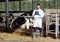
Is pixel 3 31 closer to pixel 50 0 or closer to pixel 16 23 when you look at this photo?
pixel 16 23

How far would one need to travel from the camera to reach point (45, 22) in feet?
41.4

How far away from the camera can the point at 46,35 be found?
11820 millimetres

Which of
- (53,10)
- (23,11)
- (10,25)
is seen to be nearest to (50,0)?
(53,10)

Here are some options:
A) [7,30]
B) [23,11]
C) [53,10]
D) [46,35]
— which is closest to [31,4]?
[23,11]

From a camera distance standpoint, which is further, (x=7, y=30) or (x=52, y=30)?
(x=7, y=30)

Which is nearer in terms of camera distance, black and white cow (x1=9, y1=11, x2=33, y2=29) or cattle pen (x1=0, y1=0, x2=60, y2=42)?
cattle pen (x1=0, y1=0, x2=60, y2=42)

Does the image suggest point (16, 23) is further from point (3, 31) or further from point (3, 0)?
point (3, 0)

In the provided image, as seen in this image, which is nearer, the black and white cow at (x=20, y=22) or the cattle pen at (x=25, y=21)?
the cattle pen at (x=25, y=21)

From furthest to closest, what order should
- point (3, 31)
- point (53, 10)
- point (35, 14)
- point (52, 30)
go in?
point (53, 10), point (3, 31), point (52, 30), point (35, 14)

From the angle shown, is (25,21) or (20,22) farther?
(20,22)

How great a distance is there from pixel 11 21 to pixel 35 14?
10.4ft

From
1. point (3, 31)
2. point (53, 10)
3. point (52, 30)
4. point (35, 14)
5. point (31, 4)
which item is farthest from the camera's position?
point (31, 4)

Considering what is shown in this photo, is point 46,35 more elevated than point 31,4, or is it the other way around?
point 31,4

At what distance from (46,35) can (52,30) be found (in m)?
0.47
